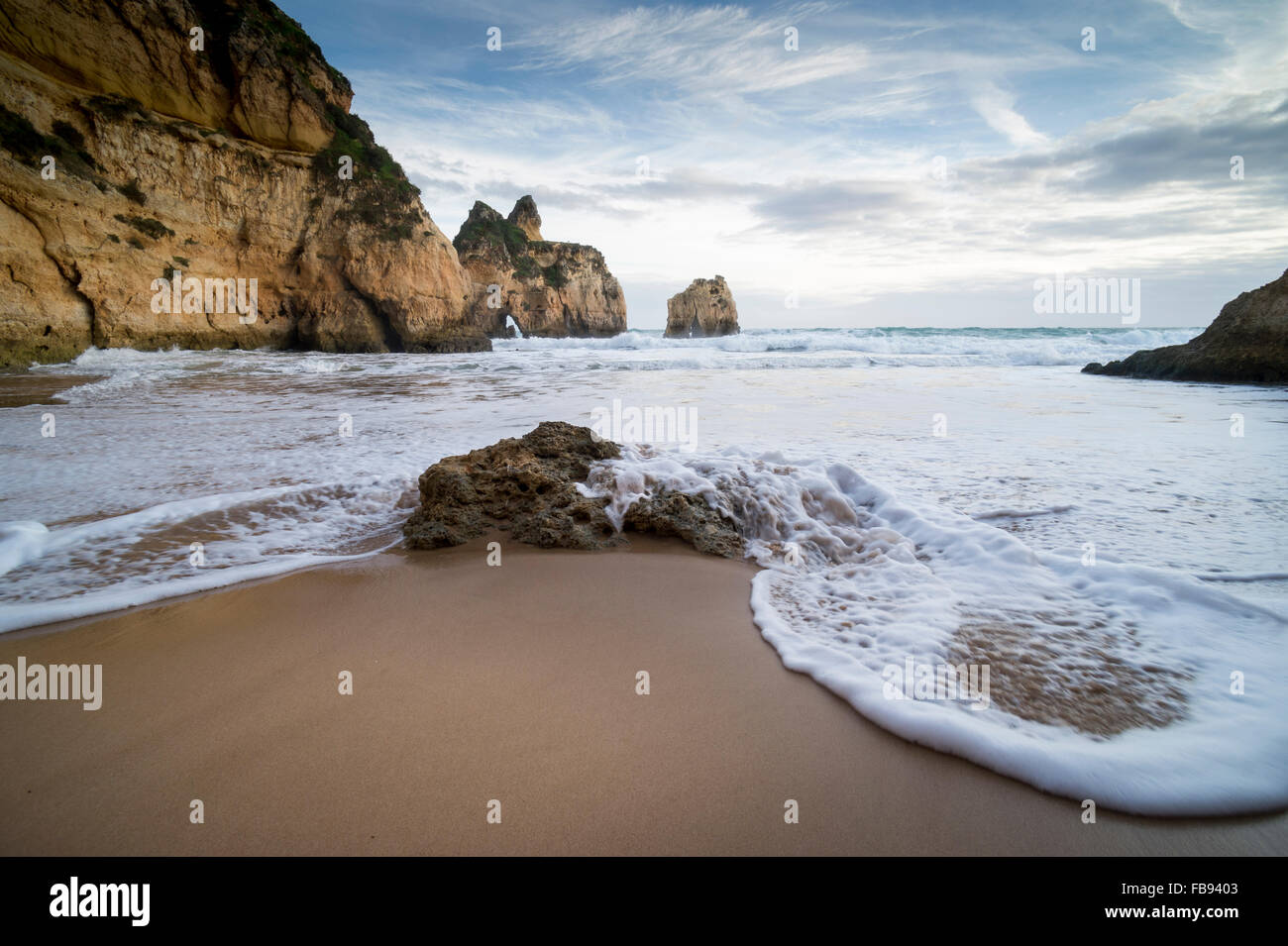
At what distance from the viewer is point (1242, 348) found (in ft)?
35.9

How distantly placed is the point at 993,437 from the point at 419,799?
20.3ft

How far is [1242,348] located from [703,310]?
1936 inches

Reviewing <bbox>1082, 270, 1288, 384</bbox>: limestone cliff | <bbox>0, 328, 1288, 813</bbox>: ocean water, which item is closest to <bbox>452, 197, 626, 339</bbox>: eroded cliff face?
<bbox>0, 328, 1288, 813</bbox>: ocean water

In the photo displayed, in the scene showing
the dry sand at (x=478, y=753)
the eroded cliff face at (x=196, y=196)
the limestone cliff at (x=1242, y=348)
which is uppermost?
the eroded cliff face at (x=196, y=196)

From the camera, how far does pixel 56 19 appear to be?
55.4 feet

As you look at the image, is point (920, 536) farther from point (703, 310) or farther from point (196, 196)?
point (703, 310)

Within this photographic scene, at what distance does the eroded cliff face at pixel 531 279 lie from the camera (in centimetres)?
4406

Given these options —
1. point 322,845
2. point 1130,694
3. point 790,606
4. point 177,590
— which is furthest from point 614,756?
point 177,590

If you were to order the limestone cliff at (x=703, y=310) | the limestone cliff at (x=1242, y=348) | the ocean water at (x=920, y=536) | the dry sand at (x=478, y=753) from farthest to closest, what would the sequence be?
the limestone cliff at (x=703, y=310) < the limestone cliff at (x=1242, y=348) < the ocean water at (x=920, y=536) < the dry sand at (x=478, y=753)

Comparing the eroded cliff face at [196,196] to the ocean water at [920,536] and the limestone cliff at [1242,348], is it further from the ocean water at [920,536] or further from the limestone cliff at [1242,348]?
the limestone cliff at [1242,348]

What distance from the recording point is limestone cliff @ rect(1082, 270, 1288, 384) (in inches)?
415

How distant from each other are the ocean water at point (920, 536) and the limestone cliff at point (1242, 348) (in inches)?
175

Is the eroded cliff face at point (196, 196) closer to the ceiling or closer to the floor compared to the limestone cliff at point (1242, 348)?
closer to the ceiling

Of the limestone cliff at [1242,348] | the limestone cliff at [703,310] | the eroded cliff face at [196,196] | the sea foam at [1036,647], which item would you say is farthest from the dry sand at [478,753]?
the limestone cliff at [703,310]
